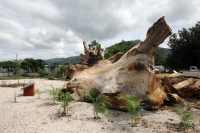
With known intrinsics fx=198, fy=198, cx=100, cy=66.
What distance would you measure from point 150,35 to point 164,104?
2.06 metres

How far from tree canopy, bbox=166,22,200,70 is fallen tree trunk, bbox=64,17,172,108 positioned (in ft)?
74.5

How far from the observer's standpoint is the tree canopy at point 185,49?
26.9 meters

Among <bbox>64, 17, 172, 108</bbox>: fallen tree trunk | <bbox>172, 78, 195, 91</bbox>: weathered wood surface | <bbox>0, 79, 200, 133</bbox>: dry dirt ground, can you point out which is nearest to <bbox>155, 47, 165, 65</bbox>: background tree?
<bbox>172, 78, 195, 91</bbox>: weathered wood surface

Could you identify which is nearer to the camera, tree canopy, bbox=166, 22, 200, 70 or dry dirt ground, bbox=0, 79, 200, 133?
dry dirt ground, bbox=0, 79, 200, 133

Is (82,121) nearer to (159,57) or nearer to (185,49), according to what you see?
(185,49)

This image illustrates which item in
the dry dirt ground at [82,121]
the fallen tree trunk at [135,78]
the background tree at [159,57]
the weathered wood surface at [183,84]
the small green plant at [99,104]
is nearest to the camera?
the dry dirt ground at [82,121]

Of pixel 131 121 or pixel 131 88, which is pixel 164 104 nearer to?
pixel 131 88

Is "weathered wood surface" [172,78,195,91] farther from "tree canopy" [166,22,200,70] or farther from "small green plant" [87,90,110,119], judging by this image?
"tree canopy" [166,22,200,70]

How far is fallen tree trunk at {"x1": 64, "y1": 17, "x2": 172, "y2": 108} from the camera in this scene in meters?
5.03

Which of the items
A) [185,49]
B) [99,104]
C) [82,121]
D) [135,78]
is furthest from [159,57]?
[82,121]

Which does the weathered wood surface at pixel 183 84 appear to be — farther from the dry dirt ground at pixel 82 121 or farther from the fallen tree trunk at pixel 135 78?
the dry dirt ground at pixel 82 121

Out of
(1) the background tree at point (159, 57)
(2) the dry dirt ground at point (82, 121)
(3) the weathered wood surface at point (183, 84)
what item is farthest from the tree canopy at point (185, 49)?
(2) the dry dirt ground at point (82, 121)

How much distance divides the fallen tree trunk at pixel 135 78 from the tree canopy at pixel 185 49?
894 inches

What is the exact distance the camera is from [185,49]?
91.1 feet
